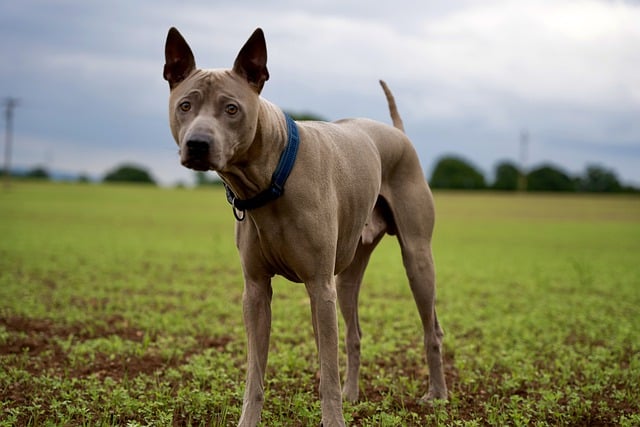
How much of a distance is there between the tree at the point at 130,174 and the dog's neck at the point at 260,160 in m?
93.9

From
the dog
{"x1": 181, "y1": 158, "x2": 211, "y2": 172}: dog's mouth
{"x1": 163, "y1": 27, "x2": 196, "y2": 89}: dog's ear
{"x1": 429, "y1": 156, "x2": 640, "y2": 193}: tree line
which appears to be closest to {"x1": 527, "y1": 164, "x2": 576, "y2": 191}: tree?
{"x1": 429, "y1": 156, "x2": 640, "y2": 193}: tree line

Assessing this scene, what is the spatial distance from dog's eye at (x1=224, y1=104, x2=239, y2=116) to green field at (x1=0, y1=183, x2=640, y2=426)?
7.68 ft

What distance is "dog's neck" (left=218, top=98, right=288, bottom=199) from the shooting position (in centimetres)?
395

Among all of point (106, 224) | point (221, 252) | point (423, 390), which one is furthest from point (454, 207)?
point (423, 390)

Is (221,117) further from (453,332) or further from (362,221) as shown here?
(453,332)

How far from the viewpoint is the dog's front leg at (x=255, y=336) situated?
178 inches

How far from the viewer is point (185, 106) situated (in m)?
3.64

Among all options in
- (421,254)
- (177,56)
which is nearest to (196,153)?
(177,56)

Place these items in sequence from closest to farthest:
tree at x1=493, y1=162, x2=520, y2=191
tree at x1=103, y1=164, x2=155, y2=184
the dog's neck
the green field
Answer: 1. the dog's neck
2. the green field
3. tree at x1=493, y1=162, x2=520, y2=191
4. tree at x1=103, y1=164, x2=155, y2=184

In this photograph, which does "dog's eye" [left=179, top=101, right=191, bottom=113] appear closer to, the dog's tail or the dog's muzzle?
the dog's muzzle

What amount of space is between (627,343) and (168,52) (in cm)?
670

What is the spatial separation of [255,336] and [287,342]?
3.15 meters

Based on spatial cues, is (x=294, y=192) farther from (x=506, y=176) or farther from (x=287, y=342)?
(x=506, y=176)

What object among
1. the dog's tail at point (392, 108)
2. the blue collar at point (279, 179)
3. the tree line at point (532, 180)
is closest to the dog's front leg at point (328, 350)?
the blue collar at point (279, 179)
